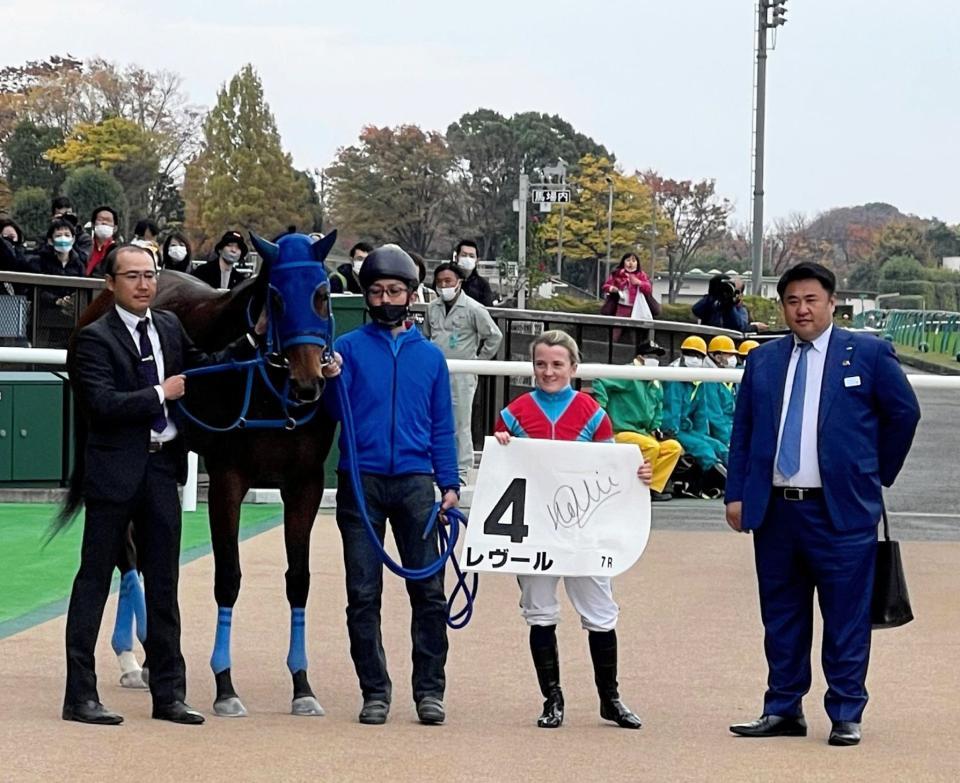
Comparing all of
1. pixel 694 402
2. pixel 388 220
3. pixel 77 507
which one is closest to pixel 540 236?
pixel 388 220

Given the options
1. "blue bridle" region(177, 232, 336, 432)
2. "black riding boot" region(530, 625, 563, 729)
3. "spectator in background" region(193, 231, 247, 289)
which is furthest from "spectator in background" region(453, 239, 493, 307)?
"black riding boot" region(530, 625, 563, 729)

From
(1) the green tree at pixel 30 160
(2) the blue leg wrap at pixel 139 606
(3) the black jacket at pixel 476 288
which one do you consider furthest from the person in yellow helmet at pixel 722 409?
(1) the green tree at pixel 30 160

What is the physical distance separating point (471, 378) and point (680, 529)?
82.8 inches

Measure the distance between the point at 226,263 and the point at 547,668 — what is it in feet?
27.4

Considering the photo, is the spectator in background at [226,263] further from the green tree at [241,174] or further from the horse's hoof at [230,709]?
the green tree at [241,174]

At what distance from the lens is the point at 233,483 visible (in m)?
7.12

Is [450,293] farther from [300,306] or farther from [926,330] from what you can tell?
[926,330]

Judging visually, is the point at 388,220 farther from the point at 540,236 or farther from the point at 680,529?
the point at 680,529

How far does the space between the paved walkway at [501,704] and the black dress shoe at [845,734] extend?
0.22ft

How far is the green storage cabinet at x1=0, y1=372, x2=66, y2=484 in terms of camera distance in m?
14.4

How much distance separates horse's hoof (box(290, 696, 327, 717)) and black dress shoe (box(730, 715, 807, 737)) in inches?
63.5

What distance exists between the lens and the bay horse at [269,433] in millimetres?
6828

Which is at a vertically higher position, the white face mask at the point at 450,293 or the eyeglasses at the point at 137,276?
the eyeglasses at the point at 137,276
